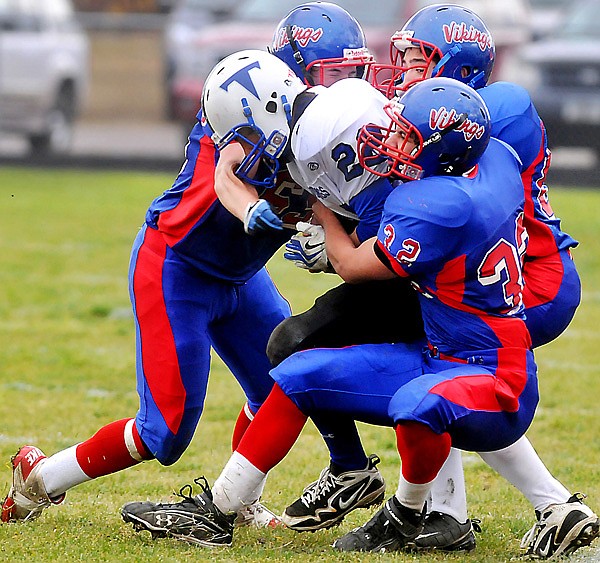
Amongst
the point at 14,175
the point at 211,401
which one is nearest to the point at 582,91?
the point at 14,175

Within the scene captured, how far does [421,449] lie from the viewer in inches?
140

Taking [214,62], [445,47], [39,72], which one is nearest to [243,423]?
[445,47]

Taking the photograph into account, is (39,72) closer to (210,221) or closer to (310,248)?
(210,221)

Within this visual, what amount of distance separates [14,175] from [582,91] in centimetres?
624

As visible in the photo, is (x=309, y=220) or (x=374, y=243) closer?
(x=374, y=243)

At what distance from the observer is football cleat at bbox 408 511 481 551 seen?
12.7 ft

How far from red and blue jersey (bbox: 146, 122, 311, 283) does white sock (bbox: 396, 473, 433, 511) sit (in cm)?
84

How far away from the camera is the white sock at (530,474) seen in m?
3.86

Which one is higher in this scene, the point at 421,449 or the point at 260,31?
the point at 421,449

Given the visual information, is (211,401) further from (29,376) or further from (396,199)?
(396,199)

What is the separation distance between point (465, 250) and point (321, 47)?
32.2 inches

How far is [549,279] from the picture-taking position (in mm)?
4004

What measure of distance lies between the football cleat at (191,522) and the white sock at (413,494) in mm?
503

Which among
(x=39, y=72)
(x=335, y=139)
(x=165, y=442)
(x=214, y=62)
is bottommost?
(x=39, y=72)
